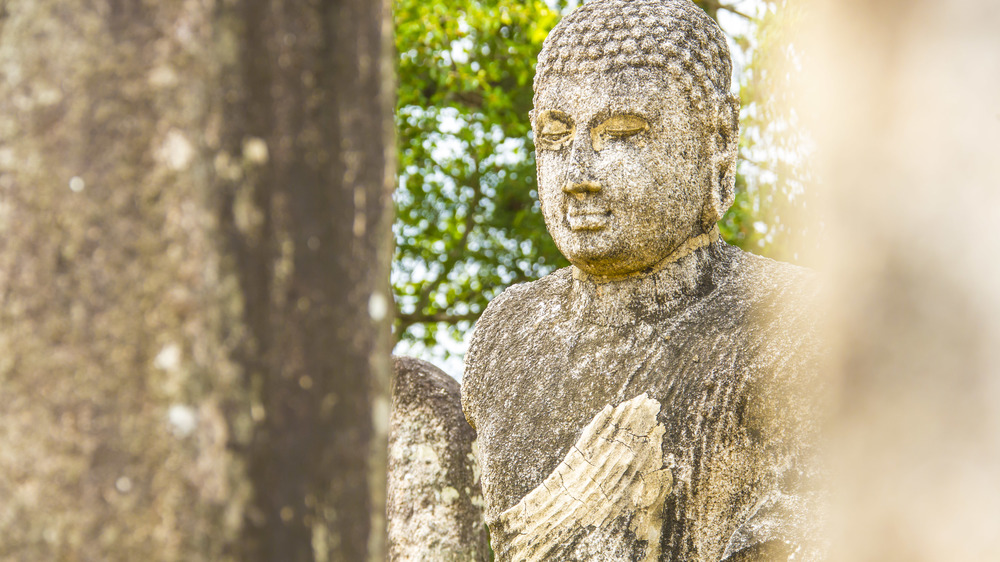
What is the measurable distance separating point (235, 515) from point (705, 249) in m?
2.26

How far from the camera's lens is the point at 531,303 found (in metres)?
3.43

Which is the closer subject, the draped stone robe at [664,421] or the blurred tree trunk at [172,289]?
the blurred tree trunk at [172,289]

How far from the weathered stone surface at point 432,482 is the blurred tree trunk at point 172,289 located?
252 centimetres

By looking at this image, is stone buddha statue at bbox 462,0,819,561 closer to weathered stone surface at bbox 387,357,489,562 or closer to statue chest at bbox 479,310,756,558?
statue chest at bbox 479,310,756,558

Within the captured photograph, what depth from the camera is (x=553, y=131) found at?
3080 millimetres

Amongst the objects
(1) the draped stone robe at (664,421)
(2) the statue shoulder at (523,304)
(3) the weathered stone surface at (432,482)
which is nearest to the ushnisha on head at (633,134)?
(1) the draped stone robe at (664,421)

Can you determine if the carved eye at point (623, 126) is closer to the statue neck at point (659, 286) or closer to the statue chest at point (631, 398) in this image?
the statue neck at point (659, 286)

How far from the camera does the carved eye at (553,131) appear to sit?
3061mm

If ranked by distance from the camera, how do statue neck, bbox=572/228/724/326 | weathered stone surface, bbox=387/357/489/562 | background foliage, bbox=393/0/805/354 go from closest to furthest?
1. statue neck, bbox=572/228/724/326
2. weathered stone surface, bbox=387/357/489/562
3. background foliage, bbox=393/0/805/354

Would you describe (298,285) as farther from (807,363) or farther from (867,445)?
(807,363)

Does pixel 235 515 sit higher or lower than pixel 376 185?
lower

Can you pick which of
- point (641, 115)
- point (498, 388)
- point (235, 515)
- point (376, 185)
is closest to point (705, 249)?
point (641, 115)

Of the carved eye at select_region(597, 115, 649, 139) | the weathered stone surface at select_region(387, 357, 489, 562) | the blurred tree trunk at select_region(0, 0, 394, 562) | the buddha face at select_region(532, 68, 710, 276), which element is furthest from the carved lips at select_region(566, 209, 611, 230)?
the blurred tree trunk at select_region(0, 0, 394, 562)

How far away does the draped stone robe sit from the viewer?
105 inches
